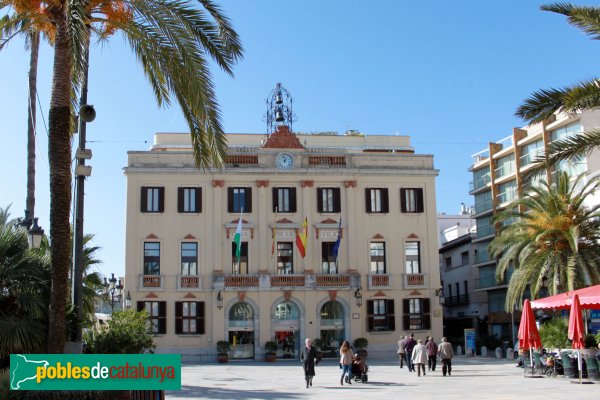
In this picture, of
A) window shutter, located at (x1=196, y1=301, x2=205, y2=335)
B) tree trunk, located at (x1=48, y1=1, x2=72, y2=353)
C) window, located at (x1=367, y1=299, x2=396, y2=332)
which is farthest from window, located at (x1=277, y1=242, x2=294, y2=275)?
tree trunk, located at (x1=48, y1=1, x2=72, y2=353)

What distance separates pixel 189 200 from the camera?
44531 millimetres

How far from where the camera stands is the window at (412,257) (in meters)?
45.6

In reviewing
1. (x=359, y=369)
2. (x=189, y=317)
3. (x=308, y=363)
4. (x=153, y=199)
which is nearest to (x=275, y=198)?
(x=153, y=199)

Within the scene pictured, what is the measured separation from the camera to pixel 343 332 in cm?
4447

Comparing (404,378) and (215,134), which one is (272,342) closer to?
(404,378)

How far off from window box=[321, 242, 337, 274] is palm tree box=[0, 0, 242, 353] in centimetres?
2910

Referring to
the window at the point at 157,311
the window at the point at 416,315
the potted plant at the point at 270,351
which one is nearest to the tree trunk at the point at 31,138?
the window at the point at 157,311

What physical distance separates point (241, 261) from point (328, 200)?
254 inches

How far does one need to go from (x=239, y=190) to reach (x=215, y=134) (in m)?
29.8

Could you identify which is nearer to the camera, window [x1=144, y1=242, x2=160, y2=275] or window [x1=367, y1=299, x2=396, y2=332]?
window [x1=144, y1=242, x2=160, y2=275]

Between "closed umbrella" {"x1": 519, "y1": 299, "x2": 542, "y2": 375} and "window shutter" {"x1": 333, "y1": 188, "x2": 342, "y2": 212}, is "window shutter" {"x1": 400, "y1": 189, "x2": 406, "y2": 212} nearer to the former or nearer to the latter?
"window shutter" {"x1": 333, "y1": 188, "x2": 342, "y2": 212}

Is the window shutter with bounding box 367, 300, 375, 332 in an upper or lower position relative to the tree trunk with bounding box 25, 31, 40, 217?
lower

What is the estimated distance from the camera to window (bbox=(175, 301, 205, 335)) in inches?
1702

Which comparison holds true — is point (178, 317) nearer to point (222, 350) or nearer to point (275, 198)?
point (222, 350)
